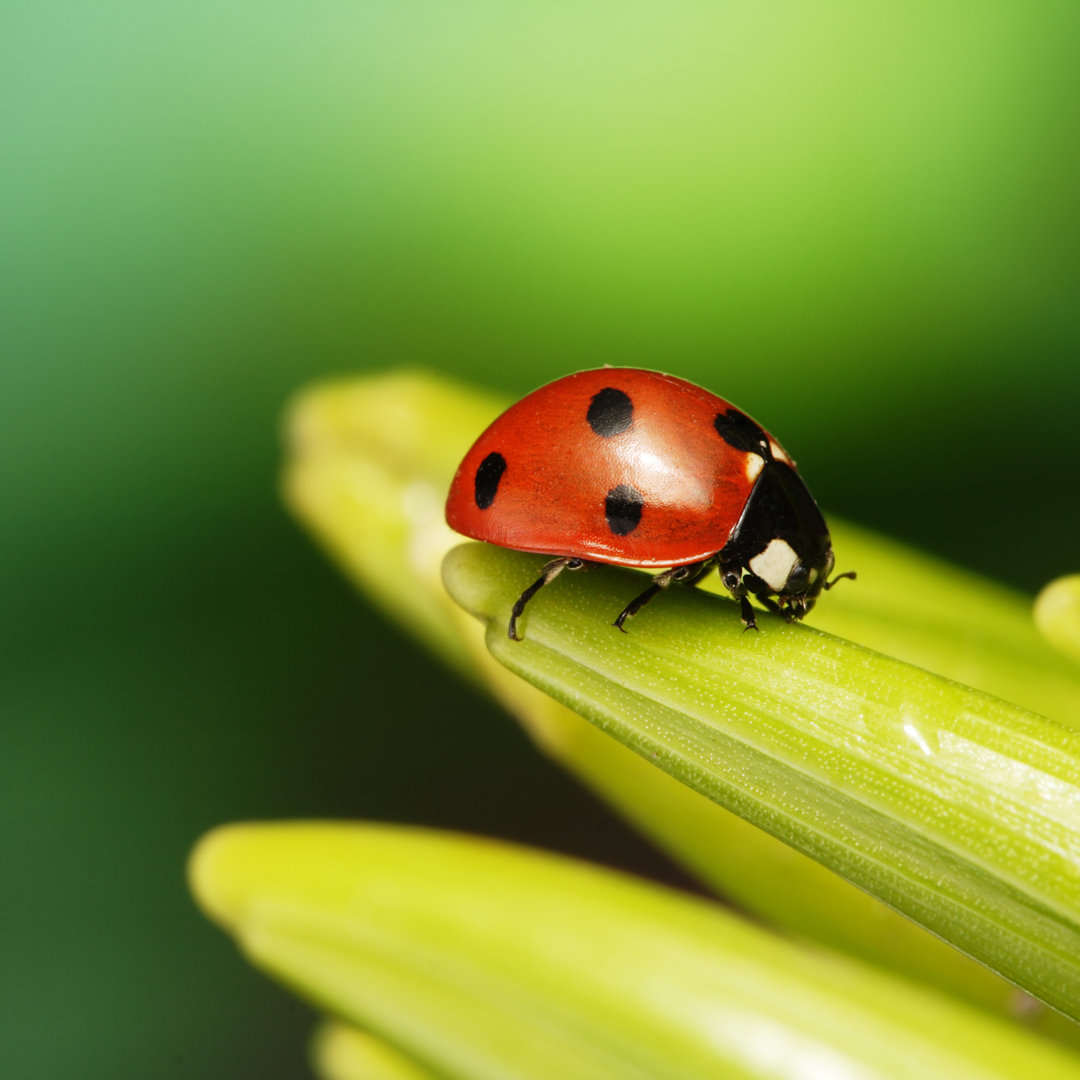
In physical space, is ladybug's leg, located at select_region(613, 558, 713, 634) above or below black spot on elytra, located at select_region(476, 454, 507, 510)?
below

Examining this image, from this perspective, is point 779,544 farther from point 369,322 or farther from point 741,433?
point 369,322

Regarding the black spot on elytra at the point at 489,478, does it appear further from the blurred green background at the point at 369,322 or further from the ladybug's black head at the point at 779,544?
the blurred green background at the point at 369,322

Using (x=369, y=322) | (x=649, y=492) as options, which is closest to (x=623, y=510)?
(x=649, y=492)

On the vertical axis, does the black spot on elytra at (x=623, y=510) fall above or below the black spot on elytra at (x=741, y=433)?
below

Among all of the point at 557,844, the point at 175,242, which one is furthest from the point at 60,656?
the point at 557,844

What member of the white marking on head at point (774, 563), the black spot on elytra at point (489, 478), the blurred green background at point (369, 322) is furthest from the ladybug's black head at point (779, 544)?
the blurred green background at point (369, 322)

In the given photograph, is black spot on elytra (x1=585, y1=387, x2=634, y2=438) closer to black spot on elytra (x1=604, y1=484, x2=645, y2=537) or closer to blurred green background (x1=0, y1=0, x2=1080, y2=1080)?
black spot on elytra (x1=604, y1=484, x2=645, y2=537)

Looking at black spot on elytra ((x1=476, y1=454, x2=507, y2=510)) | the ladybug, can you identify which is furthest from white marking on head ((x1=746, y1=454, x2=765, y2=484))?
black spot on elytra ((x1=476, y1=454, x2=507, y2=510))
